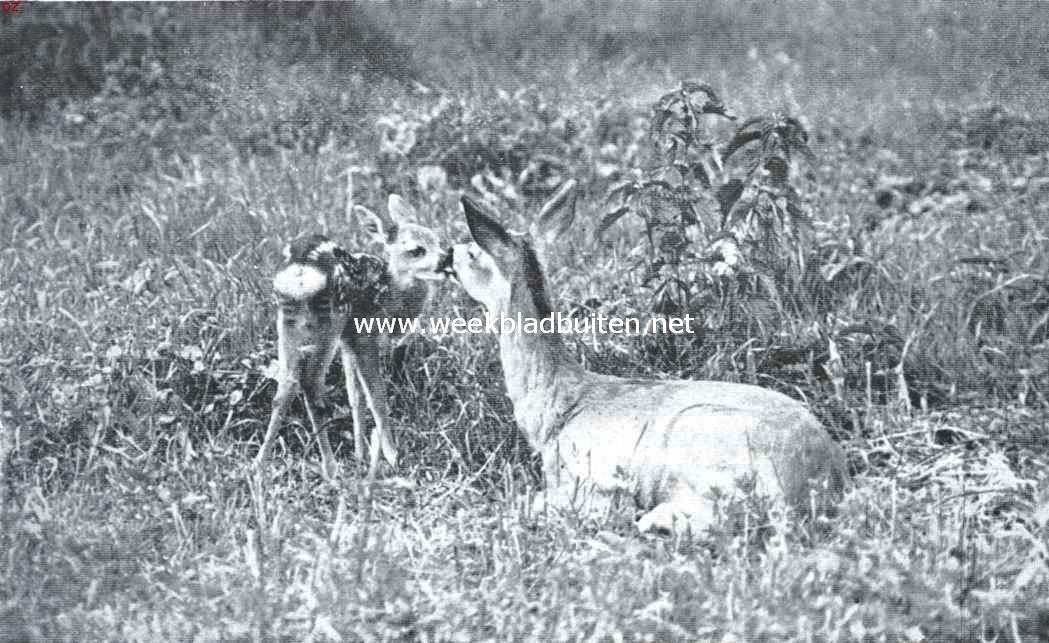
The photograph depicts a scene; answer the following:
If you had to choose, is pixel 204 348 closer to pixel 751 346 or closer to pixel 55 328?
pixel 55 328

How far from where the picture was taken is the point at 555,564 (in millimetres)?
3701

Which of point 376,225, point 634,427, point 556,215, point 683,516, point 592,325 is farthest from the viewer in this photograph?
point 592,325

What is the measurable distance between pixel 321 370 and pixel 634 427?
3.70 ft

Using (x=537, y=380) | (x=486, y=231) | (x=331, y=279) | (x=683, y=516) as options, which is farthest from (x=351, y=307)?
(x=683, y=516)

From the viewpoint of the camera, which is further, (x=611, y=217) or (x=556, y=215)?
(x=611, y=217)

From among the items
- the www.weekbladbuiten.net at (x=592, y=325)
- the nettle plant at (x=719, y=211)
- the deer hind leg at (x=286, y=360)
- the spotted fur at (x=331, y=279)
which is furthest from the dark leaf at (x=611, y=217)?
the deer hind leg at (x=286, y=360)

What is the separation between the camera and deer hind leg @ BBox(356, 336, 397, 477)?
4398mm

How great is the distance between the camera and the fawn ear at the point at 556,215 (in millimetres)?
4262

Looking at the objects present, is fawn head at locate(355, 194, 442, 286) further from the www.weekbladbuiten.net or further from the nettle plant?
the nettle plant

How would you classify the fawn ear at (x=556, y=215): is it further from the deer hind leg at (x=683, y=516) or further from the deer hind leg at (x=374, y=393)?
the deer hind leg at (x=683, y=516)

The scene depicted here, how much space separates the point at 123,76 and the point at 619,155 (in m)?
3.30

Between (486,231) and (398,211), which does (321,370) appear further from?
(486,231)

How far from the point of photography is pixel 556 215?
169 inches

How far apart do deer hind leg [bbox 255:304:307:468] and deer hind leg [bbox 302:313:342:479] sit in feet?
0.16
